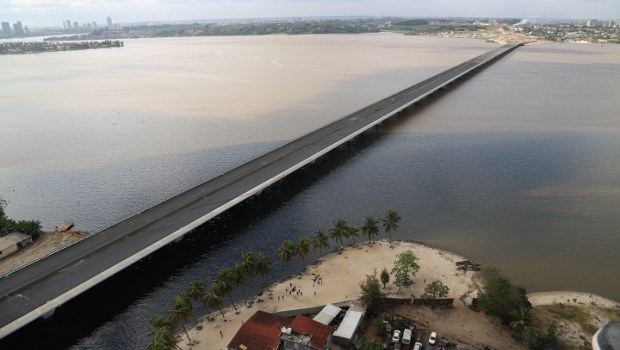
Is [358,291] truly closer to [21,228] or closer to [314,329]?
[314,329]

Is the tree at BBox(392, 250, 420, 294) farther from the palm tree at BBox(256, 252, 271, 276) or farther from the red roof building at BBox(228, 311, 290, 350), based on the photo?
the palm tree at BBox(256, 252, 271, 276)

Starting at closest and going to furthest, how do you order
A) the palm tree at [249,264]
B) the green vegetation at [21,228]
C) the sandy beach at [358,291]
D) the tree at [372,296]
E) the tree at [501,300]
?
1. the sandy beach at [358,291]
2. the tree at [501,300]
3. the tree at [372,296]
4. the palm tree at [249,264]
5. the green vegetation at [21,228]

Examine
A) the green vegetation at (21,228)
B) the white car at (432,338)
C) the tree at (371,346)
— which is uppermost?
the green vegetation at (21,228)

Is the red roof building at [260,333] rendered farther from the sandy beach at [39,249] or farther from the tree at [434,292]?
the sandy beach at [39,249]

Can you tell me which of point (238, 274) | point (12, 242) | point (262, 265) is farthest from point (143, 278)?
Result: point (12, 242)

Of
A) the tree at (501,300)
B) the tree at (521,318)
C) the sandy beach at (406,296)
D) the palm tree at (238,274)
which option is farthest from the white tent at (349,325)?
the tree at (521,318)

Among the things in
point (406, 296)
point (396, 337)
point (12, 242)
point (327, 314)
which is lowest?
point (406, 296)
